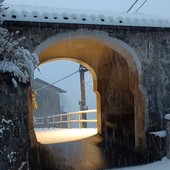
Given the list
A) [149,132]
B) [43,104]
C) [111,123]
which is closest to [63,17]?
[149,132]

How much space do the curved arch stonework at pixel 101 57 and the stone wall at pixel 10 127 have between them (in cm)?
285

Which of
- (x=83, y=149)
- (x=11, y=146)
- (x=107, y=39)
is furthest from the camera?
(x=83, y=149)

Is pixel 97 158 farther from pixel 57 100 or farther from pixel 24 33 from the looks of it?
pixel 57 100

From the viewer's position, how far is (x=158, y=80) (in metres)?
7.05

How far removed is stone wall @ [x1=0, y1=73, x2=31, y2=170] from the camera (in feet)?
10.9

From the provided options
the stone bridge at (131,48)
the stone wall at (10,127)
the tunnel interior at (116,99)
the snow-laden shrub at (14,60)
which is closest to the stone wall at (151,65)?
the stone bridge at (131,48)

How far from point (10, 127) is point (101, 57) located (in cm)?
668

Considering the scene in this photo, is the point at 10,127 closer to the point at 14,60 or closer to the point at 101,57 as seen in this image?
the point at 14,60

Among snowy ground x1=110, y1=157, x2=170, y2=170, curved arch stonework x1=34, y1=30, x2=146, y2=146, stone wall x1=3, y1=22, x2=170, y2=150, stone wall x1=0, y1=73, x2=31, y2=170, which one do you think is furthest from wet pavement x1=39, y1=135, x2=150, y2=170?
stone wall x1=0, y1=73, x2=31, y2=170

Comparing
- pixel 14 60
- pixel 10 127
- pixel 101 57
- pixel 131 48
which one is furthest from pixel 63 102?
pixel 10 127

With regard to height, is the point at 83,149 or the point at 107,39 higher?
the point at 107,39

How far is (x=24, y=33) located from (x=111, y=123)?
14.4ft

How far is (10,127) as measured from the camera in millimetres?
3387

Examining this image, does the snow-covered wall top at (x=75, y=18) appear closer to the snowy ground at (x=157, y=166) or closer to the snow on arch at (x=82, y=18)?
the snow on arch at (x=82, y=18)
